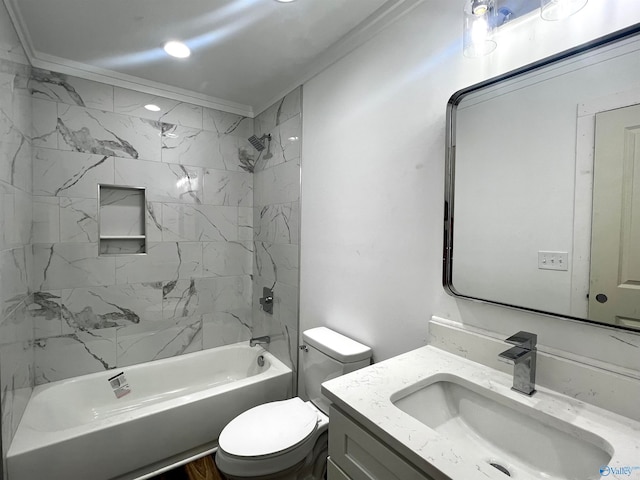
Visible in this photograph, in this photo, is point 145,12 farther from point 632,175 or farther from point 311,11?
point 632,175

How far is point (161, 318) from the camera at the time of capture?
2.42 meters

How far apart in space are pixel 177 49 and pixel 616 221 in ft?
7.31

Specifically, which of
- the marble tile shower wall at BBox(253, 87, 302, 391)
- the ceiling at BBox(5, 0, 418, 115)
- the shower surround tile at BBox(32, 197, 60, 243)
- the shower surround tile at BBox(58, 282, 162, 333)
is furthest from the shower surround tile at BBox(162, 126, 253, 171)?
the shower surround tile at BBox(58, 282, 162, 333)

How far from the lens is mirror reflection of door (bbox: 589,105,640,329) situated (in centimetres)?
81

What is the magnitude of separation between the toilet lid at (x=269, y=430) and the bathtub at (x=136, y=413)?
0.50 metres

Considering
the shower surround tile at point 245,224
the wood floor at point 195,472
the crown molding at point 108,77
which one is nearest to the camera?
the crown molding at point 108,77

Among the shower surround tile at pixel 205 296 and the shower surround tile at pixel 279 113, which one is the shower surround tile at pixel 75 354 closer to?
the shower surround tile at pixel 205 296

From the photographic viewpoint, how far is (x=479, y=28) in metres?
1.07

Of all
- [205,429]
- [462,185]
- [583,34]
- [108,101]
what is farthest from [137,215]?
[583,34]

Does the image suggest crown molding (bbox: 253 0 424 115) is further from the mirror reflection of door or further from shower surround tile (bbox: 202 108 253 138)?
the mirror reflection of door

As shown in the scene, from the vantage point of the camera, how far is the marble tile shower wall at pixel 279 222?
2.23 meters

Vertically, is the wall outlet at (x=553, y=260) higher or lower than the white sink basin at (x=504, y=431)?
higher

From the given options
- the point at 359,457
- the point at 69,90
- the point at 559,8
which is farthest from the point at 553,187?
the point at 69,90

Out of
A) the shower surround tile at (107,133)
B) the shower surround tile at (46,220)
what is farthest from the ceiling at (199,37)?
A: the shower surround tile at (46,220)
